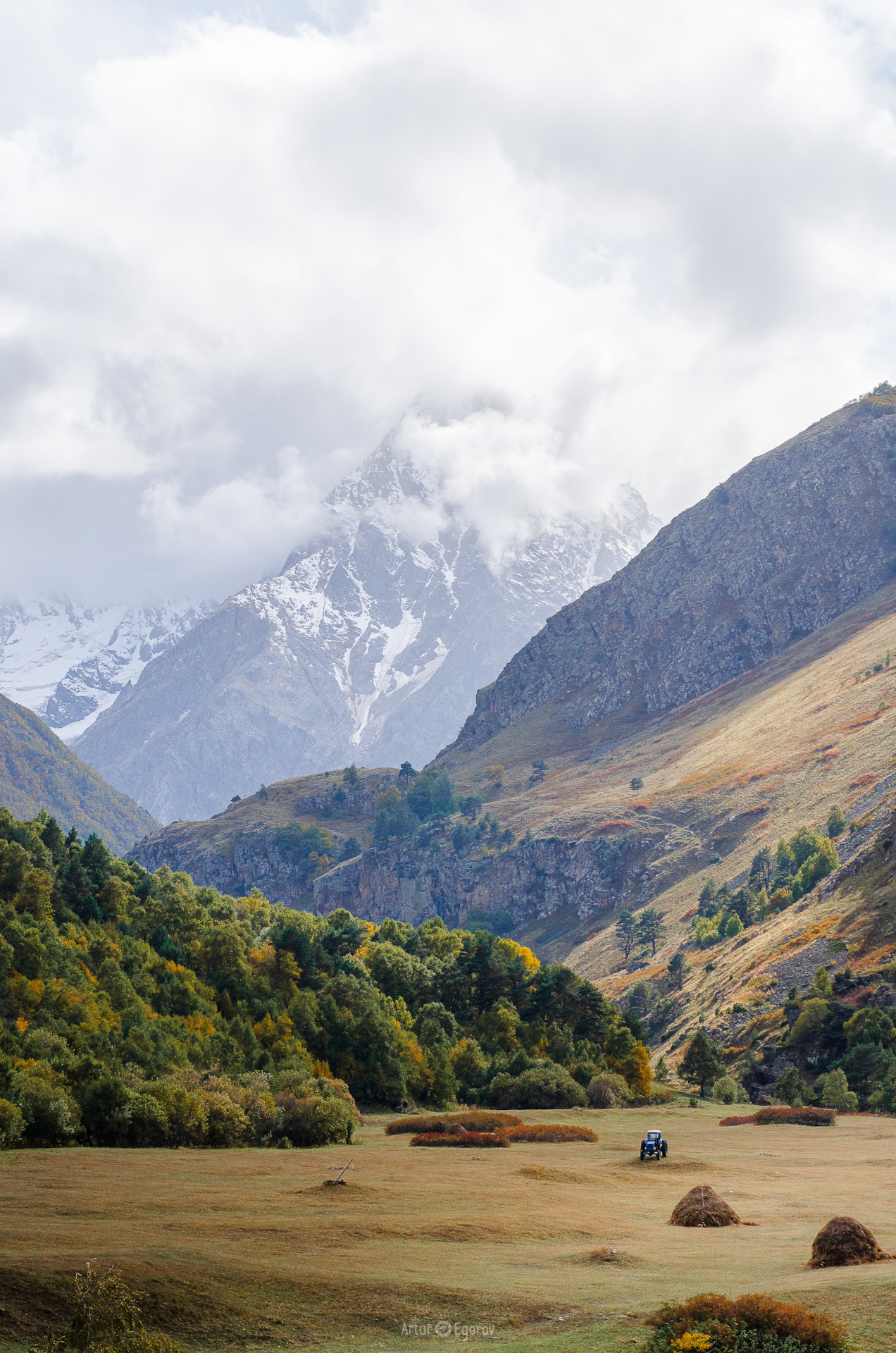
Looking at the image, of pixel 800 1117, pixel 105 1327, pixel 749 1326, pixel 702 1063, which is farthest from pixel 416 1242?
pixel 702 1063

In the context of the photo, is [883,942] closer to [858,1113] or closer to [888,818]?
[888,818]

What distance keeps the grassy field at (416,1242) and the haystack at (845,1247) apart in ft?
1.98

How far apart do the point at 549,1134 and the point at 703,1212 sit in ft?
99.9

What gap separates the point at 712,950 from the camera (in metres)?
A: 173

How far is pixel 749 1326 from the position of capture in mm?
20250

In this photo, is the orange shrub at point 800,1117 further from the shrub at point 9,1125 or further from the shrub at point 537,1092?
the shrub at point 9,1125

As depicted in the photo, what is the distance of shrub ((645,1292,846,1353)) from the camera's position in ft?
64.5

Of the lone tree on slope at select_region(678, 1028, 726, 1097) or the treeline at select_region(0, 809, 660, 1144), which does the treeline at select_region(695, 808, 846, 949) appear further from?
the lone tree on slope at select_region(678, 1028, 726, 1097)

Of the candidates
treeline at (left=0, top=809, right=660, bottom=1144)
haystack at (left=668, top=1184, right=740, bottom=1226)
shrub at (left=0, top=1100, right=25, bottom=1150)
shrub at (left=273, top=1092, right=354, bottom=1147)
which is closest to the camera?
haystack at (left=668, top=1184, right=740, bottom=1226)

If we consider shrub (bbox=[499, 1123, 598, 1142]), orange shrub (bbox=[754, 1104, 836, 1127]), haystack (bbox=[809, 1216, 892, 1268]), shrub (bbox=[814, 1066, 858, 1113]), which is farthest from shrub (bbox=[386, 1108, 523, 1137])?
haystack (bbox=[809, 1216, 892, 1268])

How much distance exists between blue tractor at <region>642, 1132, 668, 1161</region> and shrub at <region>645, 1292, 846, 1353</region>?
3387 cm

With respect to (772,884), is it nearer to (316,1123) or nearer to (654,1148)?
(654,1148)

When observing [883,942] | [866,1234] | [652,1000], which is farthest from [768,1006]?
[866,1234]

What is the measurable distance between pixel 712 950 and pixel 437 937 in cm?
6036
